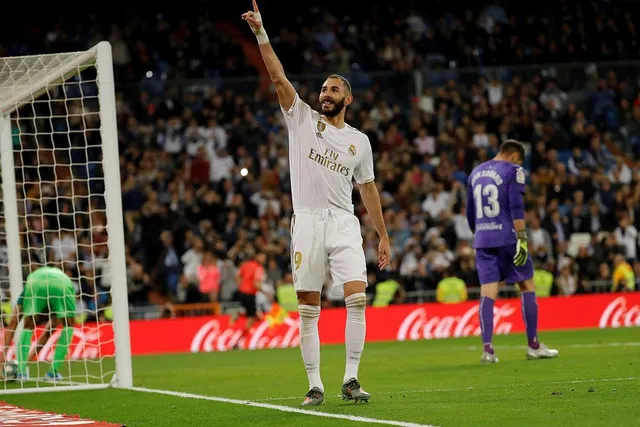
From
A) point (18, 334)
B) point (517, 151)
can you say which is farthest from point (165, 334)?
point (517, 151)

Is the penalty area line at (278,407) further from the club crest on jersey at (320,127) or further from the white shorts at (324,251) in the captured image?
the club crest on jersey at (320,127)

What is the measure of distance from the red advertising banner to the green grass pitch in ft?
13.3

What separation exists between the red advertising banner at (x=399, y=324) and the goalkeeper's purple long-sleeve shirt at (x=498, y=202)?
8212 millimetres

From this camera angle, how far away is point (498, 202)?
12289mm

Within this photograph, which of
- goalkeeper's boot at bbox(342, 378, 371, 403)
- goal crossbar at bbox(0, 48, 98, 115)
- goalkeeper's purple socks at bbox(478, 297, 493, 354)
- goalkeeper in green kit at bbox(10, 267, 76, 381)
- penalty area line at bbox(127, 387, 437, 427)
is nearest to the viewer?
penalty area line at bbox(127, 387, 437, 427)

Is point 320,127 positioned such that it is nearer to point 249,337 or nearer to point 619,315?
point 249,337

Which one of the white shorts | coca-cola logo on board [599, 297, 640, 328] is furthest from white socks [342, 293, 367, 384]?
coca-cola logo on board [599, 297, 640, 328]

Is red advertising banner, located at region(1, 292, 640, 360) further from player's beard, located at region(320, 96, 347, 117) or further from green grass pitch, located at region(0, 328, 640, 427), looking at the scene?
player's beard, located at region(320, 96, 347, 117)

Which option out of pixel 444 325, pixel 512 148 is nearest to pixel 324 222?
pixel 512 148

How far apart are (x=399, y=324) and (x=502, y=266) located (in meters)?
8.73

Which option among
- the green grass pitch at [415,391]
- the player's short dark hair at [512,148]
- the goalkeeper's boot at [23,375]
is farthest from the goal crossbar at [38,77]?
the player's short dark hair at [512,148]

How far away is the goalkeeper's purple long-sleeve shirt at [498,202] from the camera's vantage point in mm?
12234

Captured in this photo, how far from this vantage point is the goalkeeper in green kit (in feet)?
40.7

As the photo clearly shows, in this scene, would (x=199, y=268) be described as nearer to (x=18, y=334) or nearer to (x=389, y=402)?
(x=18, y=334)
